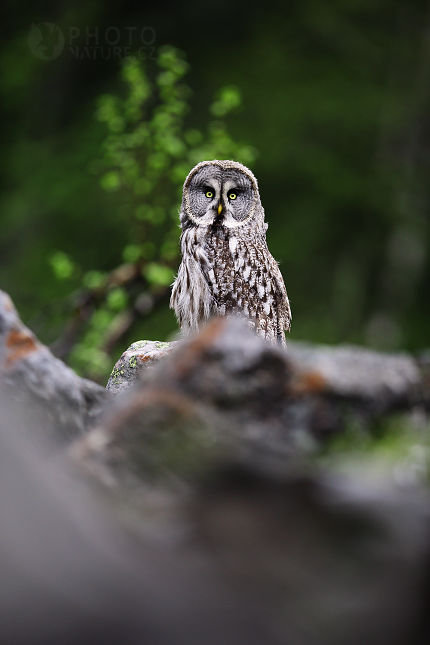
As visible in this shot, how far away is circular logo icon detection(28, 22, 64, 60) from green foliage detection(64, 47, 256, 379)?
9.56 ft

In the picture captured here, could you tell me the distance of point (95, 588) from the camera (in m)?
1.37

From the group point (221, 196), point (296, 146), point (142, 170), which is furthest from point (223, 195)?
point (296, 146)

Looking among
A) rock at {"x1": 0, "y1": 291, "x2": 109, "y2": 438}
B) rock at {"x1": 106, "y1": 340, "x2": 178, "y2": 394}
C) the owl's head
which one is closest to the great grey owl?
the owl's head

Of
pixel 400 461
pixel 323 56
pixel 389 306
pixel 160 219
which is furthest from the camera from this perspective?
pixel 323 56

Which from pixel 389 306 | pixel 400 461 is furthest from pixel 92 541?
pixel 389 306

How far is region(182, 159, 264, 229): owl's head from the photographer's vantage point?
149 inches

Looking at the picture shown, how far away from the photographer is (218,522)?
1440mm

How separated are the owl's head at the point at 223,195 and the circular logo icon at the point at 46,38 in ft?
19.6

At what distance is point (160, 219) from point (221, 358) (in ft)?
16.2

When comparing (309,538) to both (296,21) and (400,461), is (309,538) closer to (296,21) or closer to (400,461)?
(400,461)

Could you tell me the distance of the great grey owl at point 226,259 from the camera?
3637 millimetres

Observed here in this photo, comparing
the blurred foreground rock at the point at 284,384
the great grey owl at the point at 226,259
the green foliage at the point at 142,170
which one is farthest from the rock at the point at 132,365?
the green foliage at the point at 142,170

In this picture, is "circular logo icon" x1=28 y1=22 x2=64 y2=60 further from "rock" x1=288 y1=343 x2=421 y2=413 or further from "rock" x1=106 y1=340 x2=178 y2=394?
"rock" x1=288 y1=343 x2=421 y2=413
